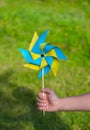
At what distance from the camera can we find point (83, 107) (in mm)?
2238

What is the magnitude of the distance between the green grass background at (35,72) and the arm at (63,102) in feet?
2.09

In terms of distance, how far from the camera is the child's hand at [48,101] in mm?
2344

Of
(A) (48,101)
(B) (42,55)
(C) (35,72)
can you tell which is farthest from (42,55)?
(C) (35,72)

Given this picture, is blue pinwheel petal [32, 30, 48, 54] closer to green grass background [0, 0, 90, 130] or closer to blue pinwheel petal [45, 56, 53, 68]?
blue pinwheel petal [45, 56, 53, 68]

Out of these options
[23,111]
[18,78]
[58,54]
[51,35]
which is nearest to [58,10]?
[51,35]

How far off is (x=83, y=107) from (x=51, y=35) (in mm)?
2621

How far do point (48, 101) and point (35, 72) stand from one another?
1.66 m

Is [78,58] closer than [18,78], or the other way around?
[18,78]

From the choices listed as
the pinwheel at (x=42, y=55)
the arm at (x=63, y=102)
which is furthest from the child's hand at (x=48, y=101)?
the pinwheel at (x=42, y=55)

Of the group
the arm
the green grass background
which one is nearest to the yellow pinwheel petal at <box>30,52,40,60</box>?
the arm

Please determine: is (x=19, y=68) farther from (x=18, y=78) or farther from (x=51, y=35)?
(x=51, y=35)

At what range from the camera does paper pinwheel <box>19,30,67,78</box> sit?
8.00 feet

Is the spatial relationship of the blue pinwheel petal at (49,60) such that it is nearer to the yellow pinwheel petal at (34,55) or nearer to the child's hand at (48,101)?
the yellow pinwheel petal at (34,55)

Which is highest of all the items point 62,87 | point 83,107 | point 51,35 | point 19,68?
point 51,35
